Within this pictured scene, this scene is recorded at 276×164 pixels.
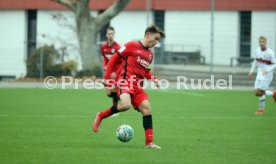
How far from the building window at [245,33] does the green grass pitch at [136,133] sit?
1335cm

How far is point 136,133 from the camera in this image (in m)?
13.8

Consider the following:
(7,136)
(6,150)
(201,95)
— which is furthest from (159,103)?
(6,150)

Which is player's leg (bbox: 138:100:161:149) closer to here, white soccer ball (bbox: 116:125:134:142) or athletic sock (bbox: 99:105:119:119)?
white soccer ball (bbox: 116:125:134:142)

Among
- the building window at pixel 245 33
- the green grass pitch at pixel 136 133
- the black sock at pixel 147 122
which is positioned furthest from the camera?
the building window at pixel 245 33

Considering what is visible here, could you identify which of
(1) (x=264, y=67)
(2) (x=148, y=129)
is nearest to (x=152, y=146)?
(2) (x=148, y=129)

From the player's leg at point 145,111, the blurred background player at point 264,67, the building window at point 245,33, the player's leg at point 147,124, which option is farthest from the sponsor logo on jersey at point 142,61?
the building window at point 245,33

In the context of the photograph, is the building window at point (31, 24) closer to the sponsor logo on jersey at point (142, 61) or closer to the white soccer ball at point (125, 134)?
the sponsor logo on jersey at point (142, 61)

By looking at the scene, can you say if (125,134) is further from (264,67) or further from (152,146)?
(264,67)

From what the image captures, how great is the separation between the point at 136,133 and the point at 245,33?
26213 millimetres

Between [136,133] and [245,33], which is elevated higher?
[245,33]

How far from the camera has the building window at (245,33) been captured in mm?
37772

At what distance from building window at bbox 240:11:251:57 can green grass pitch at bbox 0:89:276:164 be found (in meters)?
13.3

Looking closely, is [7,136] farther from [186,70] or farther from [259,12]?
[259,12]

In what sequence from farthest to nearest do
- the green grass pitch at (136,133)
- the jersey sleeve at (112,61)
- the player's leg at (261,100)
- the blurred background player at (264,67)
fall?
the blurred background player at (264,67)
the player's leg at (261,100)
the jersey sleeve at (112,61)
the green grass pitch at (136,133)
